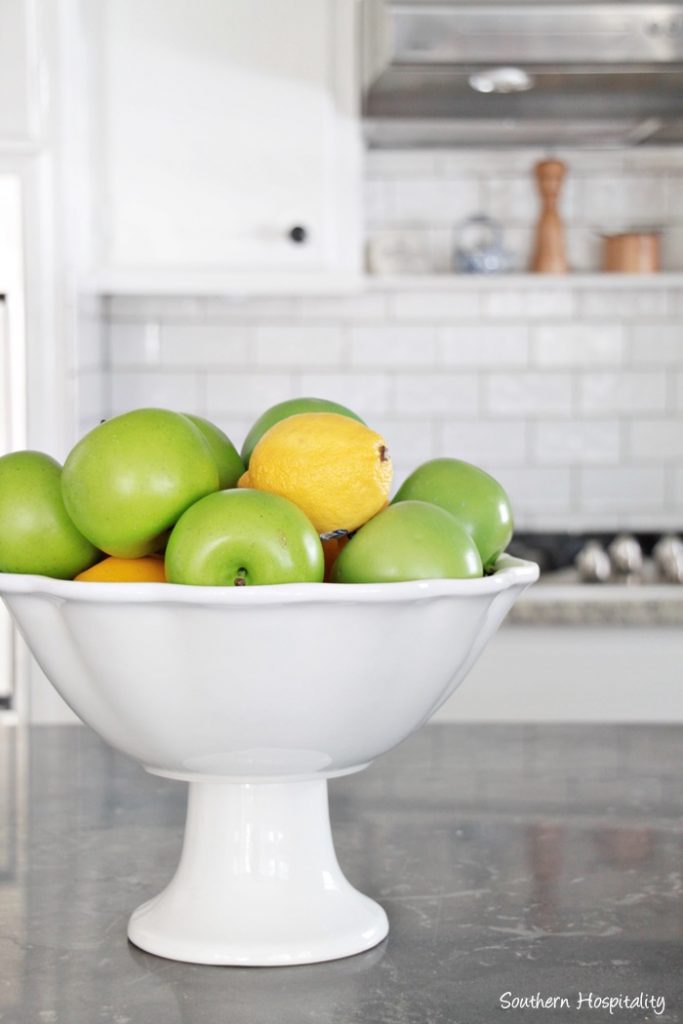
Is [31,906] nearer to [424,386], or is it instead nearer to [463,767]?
[463,767]

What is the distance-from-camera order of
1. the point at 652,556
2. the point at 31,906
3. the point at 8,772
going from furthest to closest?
the point at 652,556
the point at 8,772
the point at 31,906

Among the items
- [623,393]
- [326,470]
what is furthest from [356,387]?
[326,470]

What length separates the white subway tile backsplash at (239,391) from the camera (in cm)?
293

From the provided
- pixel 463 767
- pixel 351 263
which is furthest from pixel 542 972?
pixel 351 263

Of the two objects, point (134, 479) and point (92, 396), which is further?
point (92, 396)

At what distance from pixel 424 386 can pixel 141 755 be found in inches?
89.2

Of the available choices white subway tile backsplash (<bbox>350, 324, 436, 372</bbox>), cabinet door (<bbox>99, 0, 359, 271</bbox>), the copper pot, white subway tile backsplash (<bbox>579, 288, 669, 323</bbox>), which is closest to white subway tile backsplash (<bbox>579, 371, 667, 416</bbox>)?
white subway tile backsplash (<bbox>579, 288, 669, 323</bbox>)

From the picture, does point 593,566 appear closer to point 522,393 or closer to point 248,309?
point 522,393

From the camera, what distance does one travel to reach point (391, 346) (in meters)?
2.95

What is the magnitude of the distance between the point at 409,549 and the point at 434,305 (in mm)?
2294

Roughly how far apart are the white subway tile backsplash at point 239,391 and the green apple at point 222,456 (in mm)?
2127

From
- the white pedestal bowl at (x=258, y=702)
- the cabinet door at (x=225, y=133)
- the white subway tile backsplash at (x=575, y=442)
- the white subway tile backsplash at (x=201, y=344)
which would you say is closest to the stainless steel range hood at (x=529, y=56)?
the cabinet door at (x=225, y=133)

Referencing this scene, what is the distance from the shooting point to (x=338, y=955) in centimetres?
75

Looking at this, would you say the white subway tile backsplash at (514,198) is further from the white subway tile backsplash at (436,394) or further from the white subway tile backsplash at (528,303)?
the white subway tile backsplash at (436,394)
